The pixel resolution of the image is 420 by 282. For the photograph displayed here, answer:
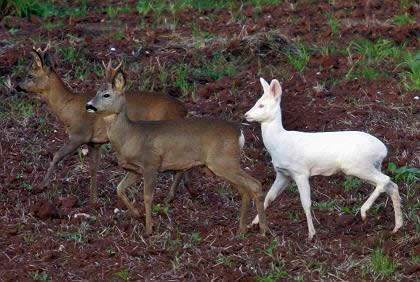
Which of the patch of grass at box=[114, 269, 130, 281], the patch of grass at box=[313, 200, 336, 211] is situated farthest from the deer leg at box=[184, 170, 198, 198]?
the patch of grass at box=[114, 269, 130, 281]

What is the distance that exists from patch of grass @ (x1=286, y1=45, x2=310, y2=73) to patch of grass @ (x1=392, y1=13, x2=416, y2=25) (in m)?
1.51

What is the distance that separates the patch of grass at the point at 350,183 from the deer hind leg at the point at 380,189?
3.70 feet

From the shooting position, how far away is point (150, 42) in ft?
47.6

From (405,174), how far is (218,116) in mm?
2344

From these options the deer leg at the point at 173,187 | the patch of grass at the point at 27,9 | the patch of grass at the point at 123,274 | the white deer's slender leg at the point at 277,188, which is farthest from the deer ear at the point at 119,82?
the patch of grass at the point at 27,9

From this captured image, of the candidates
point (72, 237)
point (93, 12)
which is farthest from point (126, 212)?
point (93, 12)

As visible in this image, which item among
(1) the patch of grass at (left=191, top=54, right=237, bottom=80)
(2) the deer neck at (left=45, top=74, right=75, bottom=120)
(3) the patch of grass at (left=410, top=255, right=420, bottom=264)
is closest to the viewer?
(3) the patch of grass at (left=410, top=255, right=420, bottom=264)

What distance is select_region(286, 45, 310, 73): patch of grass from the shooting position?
13867mm

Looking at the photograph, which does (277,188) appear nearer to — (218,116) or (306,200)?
(306,200)

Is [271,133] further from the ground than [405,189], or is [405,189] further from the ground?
[271,133]

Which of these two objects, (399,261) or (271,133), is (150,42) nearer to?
(271,133)

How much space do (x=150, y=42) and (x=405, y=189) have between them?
14.6 ft

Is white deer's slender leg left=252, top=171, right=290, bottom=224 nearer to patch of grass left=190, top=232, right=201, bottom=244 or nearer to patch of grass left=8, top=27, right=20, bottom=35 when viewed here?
patch of grass left=190, top=232, right=201, bottom=244

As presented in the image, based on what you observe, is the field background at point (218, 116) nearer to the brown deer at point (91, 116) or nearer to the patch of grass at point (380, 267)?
the patch of grass at point (380, 267)
